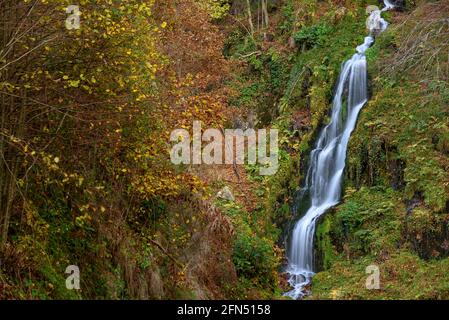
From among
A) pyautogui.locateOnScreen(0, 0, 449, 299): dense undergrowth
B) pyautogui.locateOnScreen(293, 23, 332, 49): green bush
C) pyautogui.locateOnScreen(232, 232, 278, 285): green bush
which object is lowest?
pyautogui.locateOnScreen(232, 232, 278, 285): green bush

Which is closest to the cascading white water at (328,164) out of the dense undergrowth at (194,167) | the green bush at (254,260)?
the dense undergrowth at (194,167)

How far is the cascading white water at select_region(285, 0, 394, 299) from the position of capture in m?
15.9

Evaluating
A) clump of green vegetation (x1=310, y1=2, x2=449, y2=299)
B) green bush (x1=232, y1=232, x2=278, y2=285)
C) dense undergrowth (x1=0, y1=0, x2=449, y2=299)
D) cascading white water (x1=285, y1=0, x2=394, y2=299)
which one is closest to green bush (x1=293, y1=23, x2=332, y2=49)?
dense undergrowth (x1=0, y1=0, x2=449, y2=299)

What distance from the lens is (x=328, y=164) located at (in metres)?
18.1

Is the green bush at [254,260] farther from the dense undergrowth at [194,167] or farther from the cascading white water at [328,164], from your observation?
the cascading white water at [328,164]

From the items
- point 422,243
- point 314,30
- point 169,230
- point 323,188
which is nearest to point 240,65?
point 314,30

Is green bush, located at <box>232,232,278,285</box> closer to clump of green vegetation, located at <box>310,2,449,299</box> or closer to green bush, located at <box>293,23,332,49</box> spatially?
clump of green vegetation, located at <box>310,2,449,299</box>

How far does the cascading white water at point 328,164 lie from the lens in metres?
15.9

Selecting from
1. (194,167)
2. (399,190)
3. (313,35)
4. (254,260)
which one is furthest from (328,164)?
(313,35)

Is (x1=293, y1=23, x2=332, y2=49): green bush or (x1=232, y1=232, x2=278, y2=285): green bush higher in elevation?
(x1=293, y1=23, x2=332, y2=49): green bush

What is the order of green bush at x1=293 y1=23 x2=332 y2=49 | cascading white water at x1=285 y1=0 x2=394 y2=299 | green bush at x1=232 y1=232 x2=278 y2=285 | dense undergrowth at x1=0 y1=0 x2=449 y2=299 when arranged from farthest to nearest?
green bush at x1=293 y1=23 x2=332 y2=49 < cascading white water at x1=285 y1=0 x2=394 y2=299 < green bush at x1=232 y1=232 x2=278 y2=285 < dense undergrowth at x1=0 y1=0 x2=449 y2=299

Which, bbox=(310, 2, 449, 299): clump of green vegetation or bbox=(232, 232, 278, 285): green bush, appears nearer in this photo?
bbox=(232, 232, 278, 285): green bush

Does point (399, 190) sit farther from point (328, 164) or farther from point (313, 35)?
point (313, 35)

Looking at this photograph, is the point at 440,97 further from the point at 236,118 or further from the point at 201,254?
the point at 201,254
